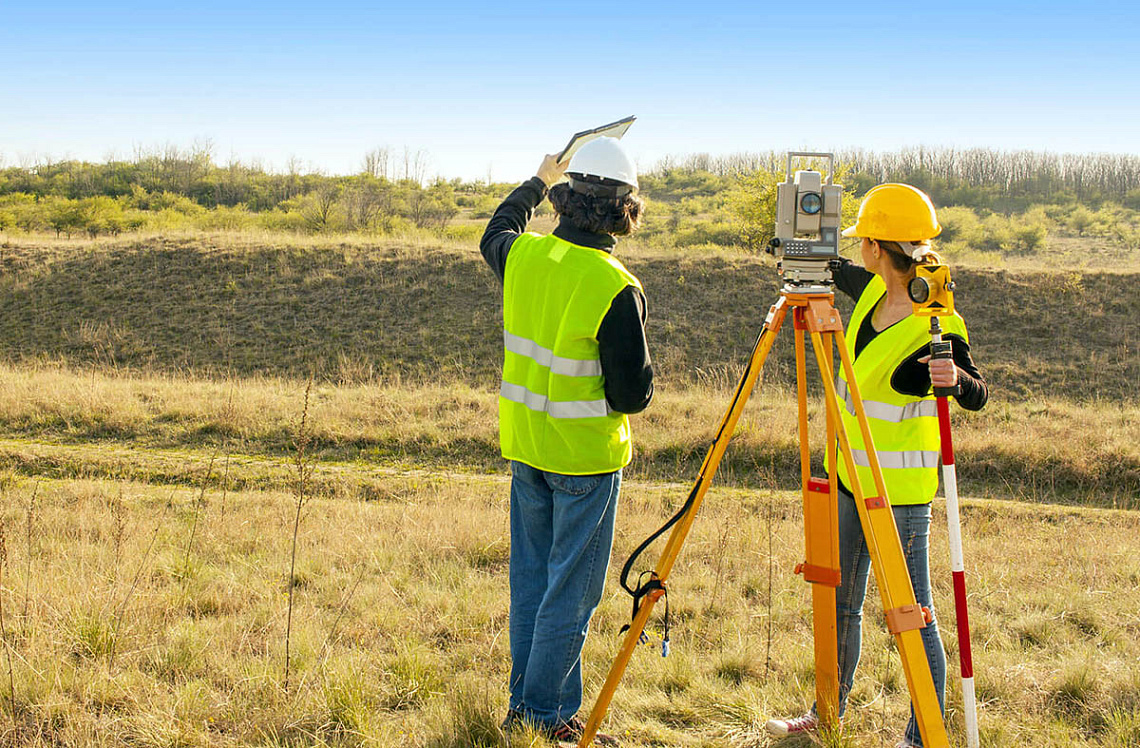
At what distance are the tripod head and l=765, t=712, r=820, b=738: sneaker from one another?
1.59 metres

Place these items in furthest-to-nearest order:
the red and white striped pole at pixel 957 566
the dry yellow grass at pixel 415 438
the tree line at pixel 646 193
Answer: the tree line at pixel 646 193, the dry yellow grass at pixel 415 438, the red and white striped pole at pixel 957 566

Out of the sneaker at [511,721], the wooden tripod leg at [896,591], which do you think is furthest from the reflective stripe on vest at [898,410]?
the sneaker at [511,721]

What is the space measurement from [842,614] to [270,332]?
16.7 m

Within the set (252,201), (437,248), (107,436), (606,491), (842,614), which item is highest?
(252,201)

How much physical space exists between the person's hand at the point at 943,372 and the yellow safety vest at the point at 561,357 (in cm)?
93

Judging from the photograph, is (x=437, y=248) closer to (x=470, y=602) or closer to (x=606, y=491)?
(x=470, y=602)

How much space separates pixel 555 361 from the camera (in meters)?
2.70

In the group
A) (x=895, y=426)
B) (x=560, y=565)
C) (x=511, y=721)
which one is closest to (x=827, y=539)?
(x=895, y=426)

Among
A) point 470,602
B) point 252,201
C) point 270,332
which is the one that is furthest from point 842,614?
point 252,201

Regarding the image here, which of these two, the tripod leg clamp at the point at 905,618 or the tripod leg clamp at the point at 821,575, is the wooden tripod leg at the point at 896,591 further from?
the tripod leg clamp at the point at 821,575

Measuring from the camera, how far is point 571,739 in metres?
2.90

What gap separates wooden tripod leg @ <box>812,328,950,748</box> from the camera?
7.79 ft

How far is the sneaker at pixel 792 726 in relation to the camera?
290cm

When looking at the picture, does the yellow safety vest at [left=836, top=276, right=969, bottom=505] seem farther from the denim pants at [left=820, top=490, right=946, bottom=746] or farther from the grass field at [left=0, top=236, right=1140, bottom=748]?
the grass field at [left=0, top=236, right=1140, bottom=748]
